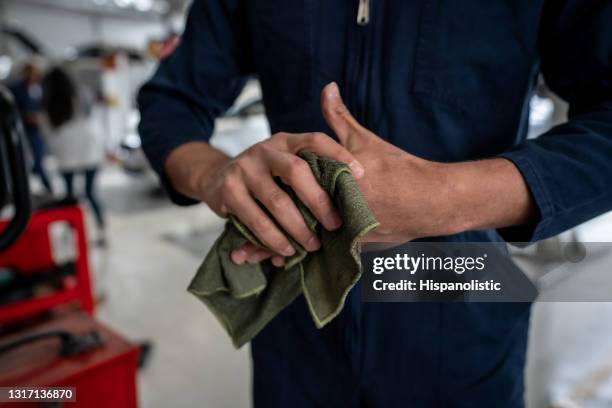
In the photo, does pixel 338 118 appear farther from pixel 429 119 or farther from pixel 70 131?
pixel 70 131

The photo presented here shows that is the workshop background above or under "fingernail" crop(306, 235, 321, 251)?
under

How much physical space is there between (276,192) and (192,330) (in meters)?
1.97

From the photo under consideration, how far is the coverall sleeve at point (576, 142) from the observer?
18.0 inches

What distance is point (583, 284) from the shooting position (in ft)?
1.82

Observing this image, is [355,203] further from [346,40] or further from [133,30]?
[133,30]

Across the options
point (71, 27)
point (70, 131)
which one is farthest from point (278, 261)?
point (71, 27)

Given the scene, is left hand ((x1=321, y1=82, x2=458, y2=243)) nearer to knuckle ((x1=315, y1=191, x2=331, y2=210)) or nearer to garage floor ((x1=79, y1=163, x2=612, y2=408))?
knuckle ((x1=315, y1=191, x2=331, y2=210))

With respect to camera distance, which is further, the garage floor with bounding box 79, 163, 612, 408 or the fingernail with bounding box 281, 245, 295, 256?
the garage floor with bounding box 79, 163, 612, 408

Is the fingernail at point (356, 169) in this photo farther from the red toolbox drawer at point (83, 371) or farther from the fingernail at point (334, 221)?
the red toolbox drawer at point (83, 371)

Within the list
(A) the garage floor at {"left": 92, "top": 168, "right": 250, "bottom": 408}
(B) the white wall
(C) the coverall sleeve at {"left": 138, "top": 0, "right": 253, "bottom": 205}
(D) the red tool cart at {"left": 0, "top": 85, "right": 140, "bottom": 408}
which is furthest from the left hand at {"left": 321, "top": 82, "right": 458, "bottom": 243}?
(B) the white wall

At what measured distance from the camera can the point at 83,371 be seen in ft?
2.62

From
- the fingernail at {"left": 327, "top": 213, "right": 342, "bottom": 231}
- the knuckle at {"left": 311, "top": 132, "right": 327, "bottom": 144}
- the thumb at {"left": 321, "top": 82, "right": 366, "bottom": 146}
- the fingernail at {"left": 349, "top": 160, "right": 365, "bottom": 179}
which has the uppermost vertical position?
the thumb at {"left": 321, "top": 82, "right": 366, "bottom": 146}

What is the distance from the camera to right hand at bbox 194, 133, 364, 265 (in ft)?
1.39

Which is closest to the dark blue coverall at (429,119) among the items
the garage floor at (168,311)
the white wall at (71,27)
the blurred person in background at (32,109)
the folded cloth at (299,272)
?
the folded cloth at (299,272)
